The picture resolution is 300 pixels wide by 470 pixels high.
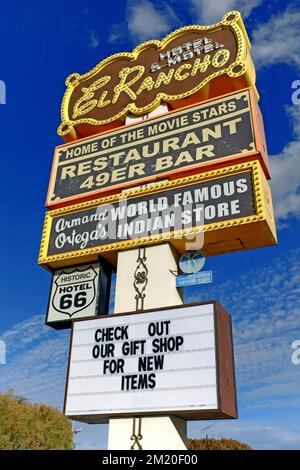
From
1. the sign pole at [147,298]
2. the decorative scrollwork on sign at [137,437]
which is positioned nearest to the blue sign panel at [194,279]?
the sign pole at [147,298]

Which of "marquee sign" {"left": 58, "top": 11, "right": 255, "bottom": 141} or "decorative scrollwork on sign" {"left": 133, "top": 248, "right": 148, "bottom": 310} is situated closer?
"decorative scrollwork on sign" {"left": 133, "top": 248, "right": 148, "bottom": 310}

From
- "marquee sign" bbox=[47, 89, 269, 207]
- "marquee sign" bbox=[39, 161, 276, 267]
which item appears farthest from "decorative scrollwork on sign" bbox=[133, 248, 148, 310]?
"marquee sign" bbox=[47, 89, 269, 207]

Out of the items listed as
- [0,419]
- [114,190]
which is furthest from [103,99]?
[0,419]

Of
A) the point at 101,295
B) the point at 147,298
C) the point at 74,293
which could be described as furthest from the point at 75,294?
the point at 147,298

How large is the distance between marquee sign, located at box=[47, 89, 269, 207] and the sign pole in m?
2.16

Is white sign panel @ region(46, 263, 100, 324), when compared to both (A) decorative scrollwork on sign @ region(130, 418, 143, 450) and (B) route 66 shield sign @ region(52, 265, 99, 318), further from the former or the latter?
(A) decorative scrollwork on sign @ region(130, 418, 143, 450)

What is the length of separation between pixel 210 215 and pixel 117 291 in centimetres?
272

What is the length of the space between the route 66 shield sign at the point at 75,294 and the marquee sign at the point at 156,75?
4.96m

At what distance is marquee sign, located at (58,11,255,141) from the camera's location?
11867mm

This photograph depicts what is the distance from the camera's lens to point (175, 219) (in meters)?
9.70

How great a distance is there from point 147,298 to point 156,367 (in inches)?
65.2

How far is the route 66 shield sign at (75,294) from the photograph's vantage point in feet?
32.6
